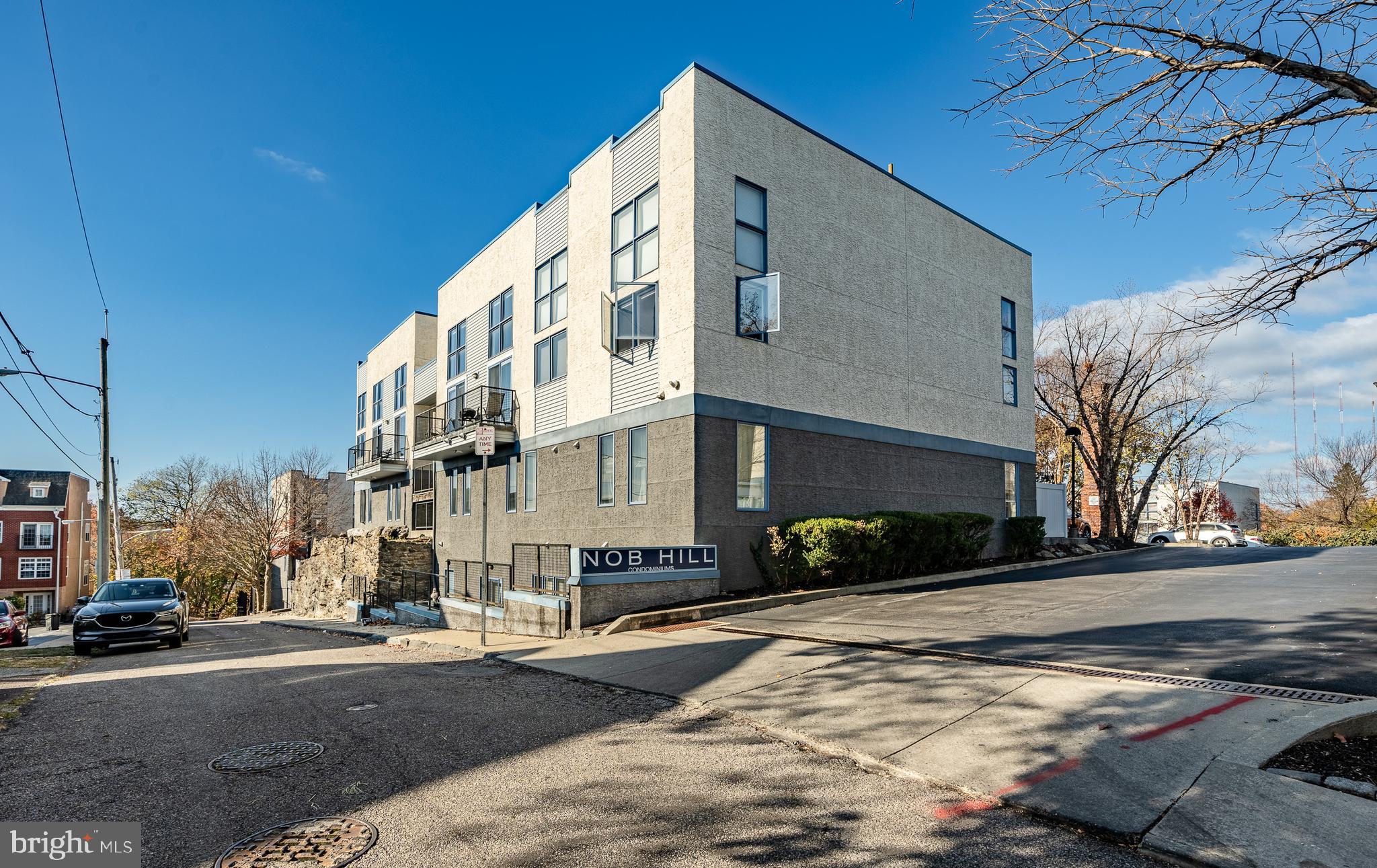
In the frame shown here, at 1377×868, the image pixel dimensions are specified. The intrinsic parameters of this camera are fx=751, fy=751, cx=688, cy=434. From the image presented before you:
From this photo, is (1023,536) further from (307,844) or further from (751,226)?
(307,844)

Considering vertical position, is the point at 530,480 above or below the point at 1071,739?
above

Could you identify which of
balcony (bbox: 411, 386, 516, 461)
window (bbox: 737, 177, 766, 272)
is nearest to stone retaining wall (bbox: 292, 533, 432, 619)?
balcony (bbox: 411, 386, 516, 461)

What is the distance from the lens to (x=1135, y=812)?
169 inches

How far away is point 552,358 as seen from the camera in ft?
73.4

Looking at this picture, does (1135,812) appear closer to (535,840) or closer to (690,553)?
(535,840)

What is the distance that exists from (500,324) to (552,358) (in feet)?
16.9

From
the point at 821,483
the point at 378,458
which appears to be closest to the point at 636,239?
the point at 821,483

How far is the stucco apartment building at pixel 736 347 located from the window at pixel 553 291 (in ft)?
0.33

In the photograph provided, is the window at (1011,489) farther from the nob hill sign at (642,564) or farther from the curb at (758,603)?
the nob hill sign at (642,564)

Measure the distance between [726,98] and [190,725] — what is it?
50.2 ft

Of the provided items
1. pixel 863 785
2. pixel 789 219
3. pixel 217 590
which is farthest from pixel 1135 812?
pixel 217 590

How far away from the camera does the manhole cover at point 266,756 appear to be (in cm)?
569

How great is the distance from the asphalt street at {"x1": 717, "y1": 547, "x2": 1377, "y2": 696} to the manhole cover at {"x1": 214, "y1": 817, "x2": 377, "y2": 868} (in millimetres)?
6683

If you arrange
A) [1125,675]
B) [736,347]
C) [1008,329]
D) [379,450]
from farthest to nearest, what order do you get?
[379,450] → [1008,329] → [736,347] → [1125,675]
